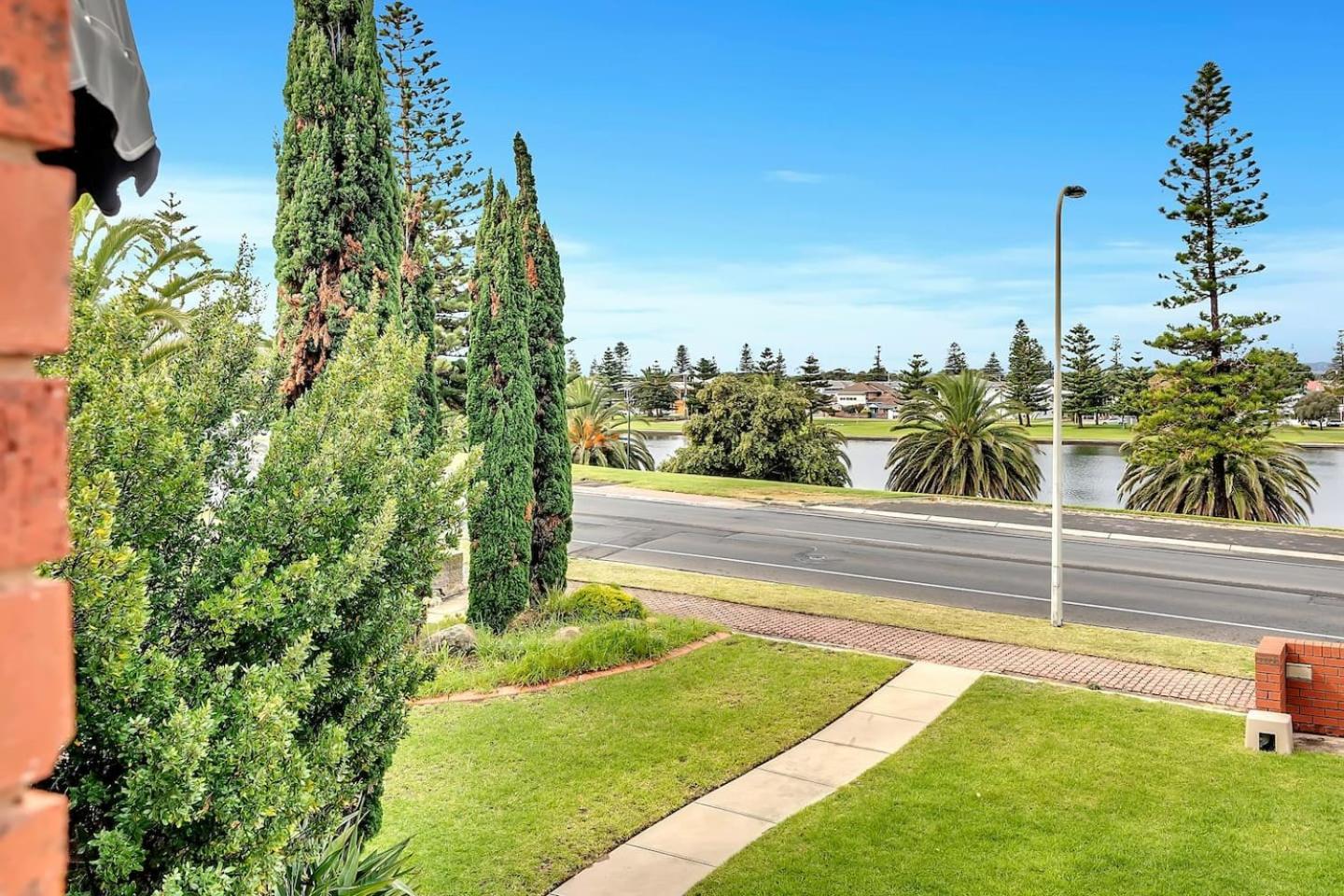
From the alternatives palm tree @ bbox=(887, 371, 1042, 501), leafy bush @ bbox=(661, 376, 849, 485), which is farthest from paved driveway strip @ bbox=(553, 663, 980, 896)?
leafy bush @ bbox=(661, 376, 849, 485)

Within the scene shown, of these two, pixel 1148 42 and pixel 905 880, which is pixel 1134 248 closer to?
pixel 1148 42

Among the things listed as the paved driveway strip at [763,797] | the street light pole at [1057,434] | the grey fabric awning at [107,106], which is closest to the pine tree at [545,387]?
the paved driveway strip at [763,797]

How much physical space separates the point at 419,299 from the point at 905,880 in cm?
966

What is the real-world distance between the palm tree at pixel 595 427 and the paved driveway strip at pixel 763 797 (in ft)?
110

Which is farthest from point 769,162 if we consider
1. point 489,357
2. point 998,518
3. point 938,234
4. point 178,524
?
point 178,524

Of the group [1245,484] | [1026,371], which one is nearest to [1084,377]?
[1026,371]

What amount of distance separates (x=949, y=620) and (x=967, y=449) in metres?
21.7

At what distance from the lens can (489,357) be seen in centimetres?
1430

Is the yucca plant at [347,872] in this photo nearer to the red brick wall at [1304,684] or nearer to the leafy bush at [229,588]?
the leafy bush at [229,588]

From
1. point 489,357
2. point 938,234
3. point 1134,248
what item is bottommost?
point 489,357

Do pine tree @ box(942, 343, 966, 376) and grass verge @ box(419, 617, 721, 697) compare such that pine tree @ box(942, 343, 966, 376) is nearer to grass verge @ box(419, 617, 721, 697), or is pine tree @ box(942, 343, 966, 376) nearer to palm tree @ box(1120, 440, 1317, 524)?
palm tree @ box(1120, 440, 1317, 524)

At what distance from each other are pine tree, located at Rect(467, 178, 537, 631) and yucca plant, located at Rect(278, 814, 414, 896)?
752cm

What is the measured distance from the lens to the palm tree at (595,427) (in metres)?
44.3

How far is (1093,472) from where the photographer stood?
48.1 m
